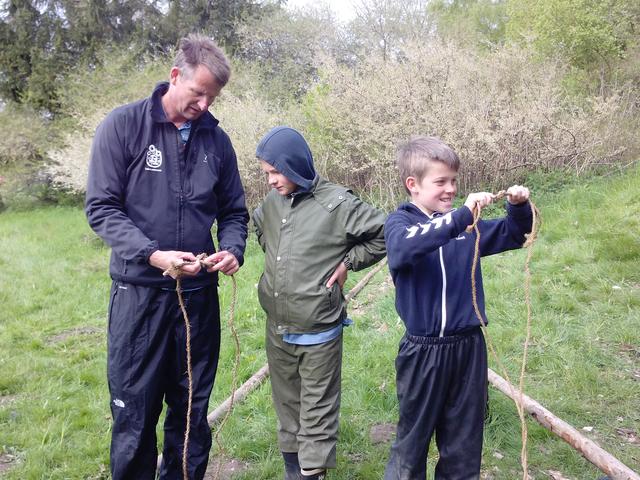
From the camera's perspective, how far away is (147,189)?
2559mm

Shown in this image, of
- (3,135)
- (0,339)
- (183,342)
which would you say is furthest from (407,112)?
(3,135)

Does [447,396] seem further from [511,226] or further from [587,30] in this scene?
[587,30]

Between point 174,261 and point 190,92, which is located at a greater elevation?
point 190,92

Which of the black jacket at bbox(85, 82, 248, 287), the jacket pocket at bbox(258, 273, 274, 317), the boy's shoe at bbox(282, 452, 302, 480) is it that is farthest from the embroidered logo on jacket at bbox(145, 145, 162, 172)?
the boy's shoe at bbox(282, 452, 302, 480)

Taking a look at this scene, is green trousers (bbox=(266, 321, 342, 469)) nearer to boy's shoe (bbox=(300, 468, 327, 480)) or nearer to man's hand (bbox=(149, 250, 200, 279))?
boy's shoe (bbox=(300, 468, 327, 480))

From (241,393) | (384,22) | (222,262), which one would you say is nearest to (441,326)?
(222,262)

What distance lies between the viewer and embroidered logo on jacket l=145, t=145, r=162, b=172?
2.56 m

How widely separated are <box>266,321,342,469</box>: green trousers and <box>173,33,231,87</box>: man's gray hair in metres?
1.33

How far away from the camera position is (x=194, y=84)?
8.28 feet

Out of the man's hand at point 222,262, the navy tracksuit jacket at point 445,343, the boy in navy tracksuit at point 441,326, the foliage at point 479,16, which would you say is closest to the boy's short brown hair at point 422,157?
the boy in navy tracksuit at point 441,326

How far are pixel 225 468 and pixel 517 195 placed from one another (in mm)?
2376

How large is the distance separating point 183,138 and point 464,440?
190 cm

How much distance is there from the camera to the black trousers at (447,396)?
2416mm

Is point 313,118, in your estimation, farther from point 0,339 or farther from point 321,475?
point 321,475
